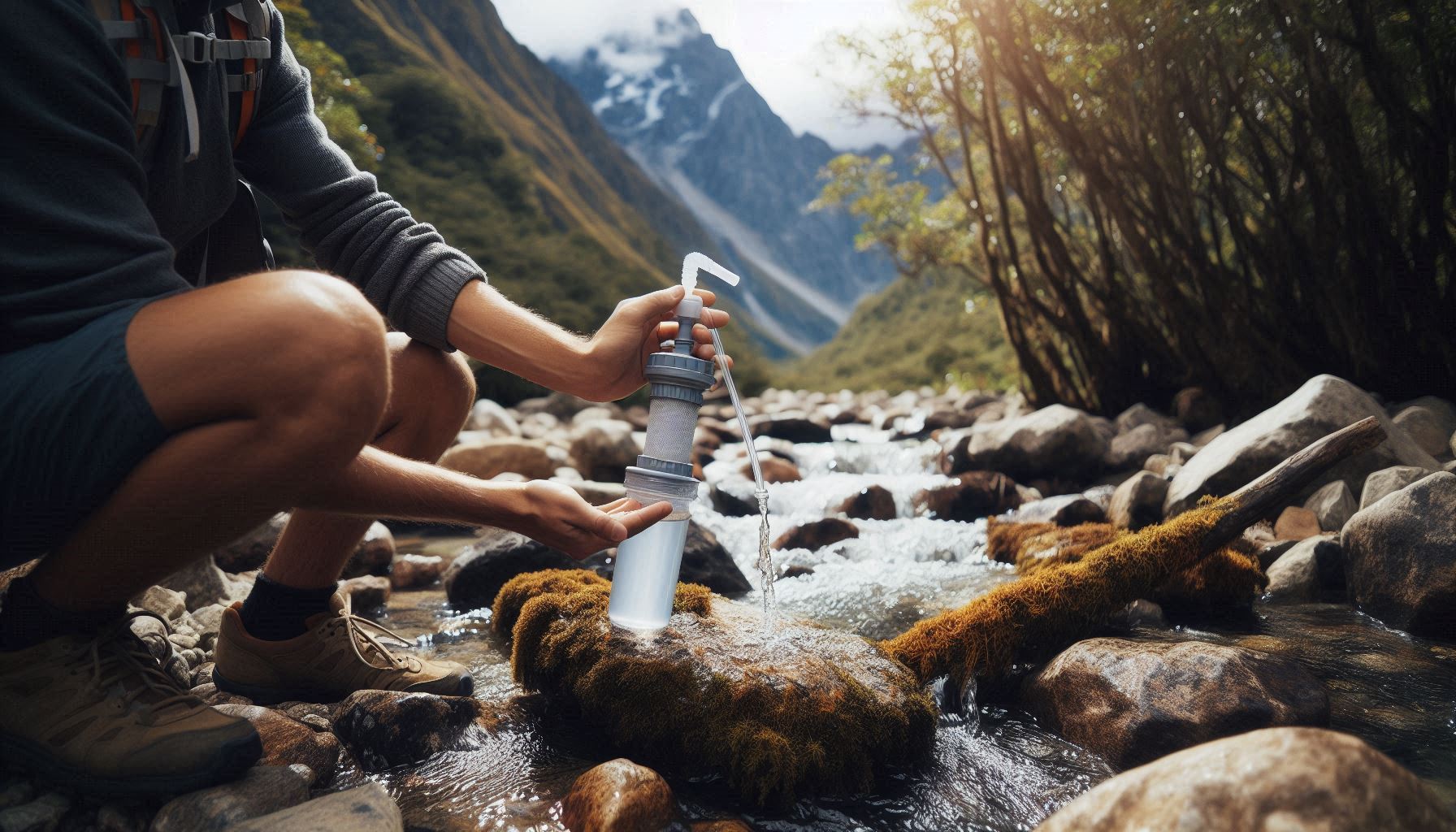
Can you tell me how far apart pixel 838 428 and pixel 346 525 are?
15.6 meters

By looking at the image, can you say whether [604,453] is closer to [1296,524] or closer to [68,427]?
[1296,524]

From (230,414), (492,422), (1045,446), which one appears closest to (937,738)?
(230,414)

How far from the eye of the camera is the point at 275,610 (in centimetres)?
249

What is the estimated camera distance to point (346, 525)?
2.50 metres

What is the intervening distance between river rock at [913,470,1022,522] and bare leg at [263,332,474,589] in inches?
204

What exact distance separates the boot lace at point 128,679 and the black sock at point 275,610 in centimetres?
46

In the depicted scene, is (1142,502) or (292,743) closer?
(292,743)

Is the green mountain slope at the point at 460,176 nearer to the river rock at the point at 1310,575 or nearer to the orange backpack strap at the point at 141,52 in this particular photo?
the orange backpack strap at the point at 141,52

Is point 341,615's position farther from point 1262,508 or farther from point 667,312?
point 1262,508

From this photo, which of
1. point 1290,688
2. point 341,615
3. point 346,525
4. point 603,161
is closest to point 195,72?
point 346,525

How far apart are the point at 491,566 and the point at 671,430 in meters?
2.50

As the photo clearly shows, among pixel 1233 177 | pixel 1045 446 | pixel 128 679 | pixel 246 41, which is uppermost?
pixel 1233 177

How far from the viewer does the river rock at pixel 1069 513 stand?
5613 millimetres

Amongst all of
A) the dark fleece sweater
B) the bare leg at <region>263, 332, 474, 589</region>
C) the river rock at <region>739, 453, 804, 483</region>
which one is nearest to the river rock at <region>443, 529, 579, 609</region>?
the bare leg at <region>263, 332, 474, 589</region>
